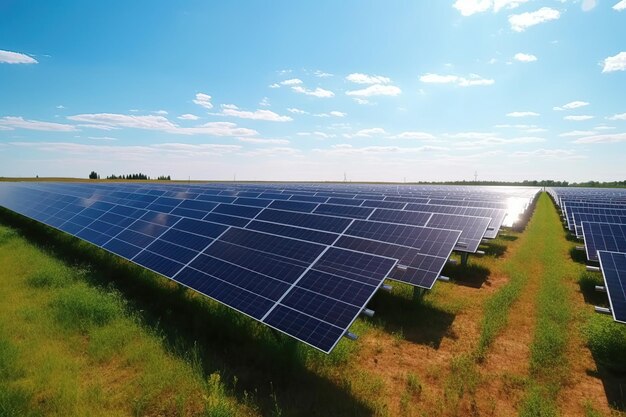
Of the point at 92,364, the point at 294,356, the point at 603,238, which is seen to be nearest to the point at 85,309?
the point at 92,364

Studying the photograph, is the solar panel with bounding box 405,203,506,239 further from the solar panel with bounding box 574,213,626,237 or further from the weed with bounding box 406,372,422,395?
the weed with bounding box 406,372,422,395

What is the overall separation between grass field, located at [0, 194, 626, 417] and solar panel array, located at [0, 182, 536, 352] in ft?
3.60

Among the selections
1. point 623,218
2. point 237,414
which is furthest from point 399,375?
point 623,218

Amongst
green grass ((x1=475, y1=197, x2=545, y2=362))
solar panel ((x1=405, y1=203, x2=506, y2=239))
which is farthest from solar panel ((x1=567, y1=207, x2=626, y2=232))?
solar panel ((x1=405, y1=203, x2=506, y2=239))

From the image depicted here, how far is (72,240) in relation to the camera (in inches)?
647

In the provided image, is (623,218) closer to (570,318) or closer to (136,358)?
(570,318)

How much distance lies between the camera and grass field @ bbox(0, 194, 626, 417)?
535 cm

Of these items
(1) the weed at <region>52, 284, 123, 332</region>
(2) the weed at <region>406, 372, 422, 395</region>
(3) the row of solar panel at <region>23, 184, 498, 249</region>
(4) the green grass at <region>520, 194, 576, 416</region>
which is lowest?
(2) the weed at <region>406, 372, 422, 395</region>

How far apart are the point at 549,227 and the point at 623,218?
9.08 metres

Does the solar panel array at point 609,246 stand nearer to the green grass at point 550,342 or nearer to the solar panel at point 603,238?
the solar panel at point 603,238

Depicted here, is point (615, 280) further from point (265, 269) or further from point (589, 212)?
point (589, 212)

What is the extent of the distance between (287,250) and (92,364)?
4343mm

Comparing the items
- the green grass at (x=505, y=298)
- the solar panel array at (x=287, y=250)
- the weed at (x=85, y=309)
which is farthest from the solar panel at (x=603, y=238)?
the weed at (x=85, y=309)

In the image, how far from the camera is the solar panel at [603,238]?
10.5 meters
